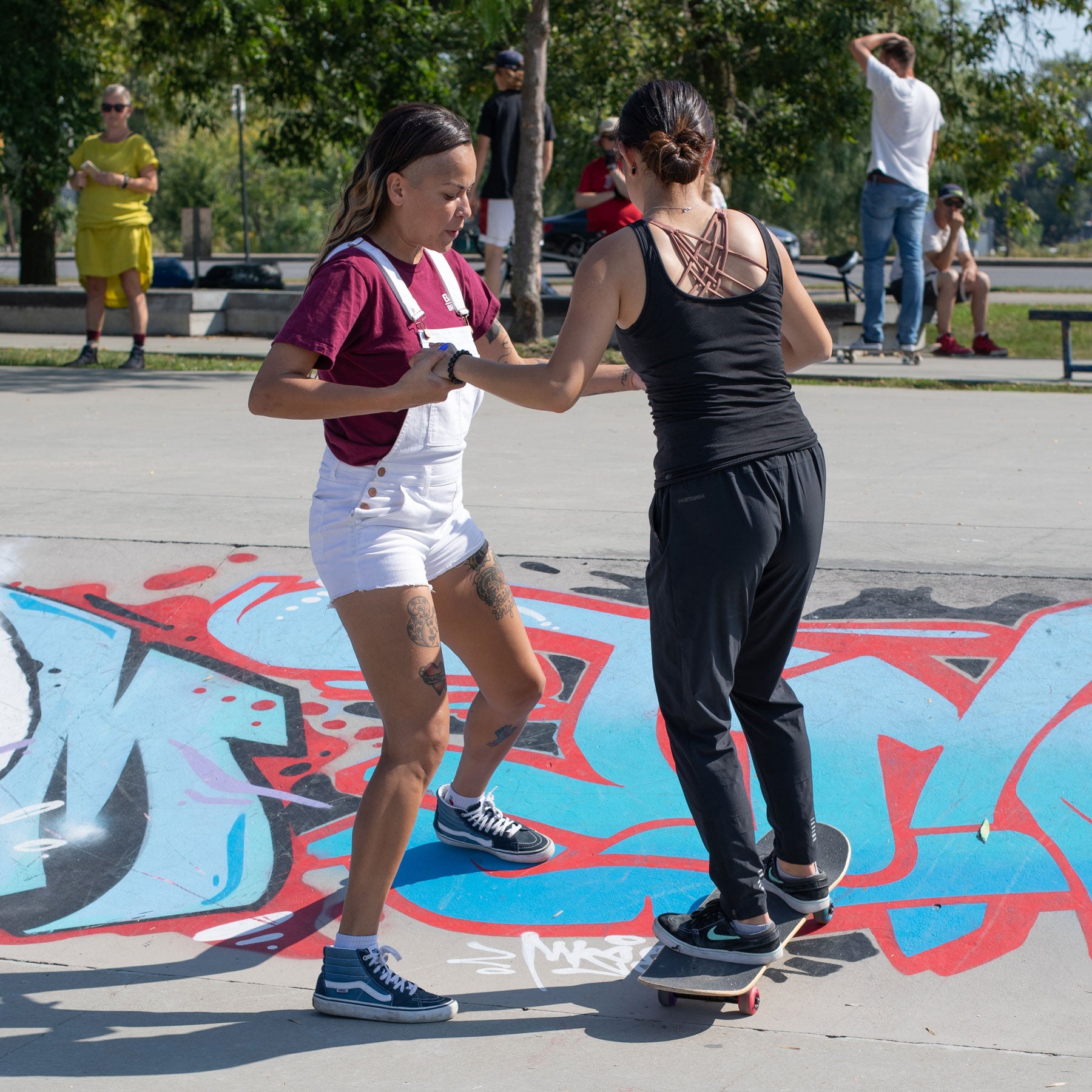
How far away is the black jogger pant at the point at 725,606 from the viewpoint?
257 centimetres

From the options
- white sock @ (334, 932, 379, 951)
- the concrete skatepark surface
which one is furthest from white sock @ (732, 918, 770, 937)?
white sock @ (334, 932, 379, 951)

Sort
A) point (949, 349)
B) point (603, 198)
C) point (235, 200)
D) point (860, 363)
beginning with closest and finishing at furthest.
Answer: point (603, 198) < point (860, 363) < point (949, 349) < point (235, 200)

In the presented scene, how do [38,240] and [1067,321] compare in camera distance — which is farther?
[38,240]

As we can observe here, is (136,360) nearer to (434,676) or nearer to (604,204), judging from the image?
(604,204)

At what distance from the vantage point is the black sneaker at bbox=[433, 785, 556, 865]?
3.35m

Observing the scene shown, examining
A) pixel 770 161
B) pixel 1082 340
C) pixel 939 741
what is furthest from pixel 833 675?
pixel 770 161

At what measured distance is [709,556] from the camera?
2568mm

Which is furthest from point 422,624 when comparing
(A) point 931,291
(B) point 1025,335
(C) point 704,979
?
Result: (A) point 931,291

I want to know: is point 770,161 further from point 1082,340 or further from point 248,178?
point 248,178

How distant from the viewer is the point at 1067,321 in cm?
1031

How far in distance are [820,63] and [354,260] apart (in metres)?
16.7

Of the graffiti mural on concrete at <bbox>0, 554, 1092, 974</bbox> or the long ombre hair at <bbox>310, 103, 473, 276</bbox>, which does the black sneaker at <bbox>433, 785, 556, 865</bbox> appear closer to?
the graffiti mural on concrete at <bbox>0, 554, 1092, 974</bbox>

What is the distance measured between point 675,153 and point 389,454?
2.97ft

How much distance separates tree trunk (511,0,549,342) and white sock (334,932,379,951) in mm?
9228
